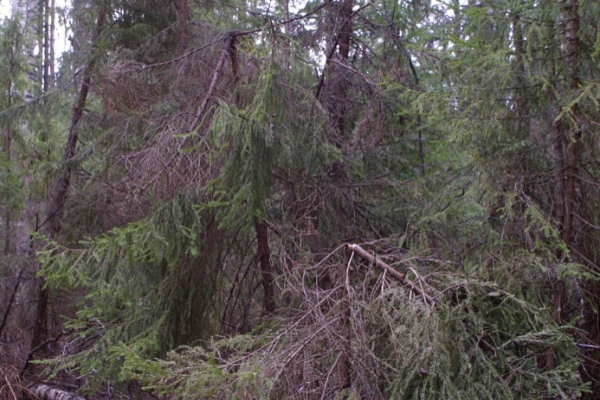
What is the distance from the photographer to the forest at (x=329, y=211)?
354 centimetres

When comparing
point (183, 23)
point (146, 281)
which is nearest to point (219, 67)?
point (146, 281)

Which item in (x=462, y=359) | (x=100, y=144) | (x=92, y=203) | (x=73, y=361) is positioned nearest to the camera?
(x=462, y=359)

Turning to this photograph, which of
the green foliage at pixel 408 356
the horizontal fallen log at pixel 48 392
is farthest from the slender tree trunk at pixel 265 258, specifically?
the horizontal fallen log at pixel 48 392

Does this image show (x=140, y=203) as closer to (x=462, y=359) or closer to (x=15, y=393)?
(x=462, y=359)

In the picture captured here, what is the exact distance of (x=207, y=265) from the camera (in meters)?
5.91

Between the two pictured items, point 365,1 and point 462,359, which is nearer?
point 462,359

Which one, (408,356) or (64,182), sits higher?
(64,182)

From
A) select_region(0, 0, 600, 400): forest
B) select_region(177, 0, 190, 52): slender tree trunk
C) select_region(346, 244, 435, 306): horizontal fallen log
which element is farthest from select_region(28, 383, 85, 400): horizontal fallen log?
select_region(346, 244, 435, 306): horizontal fallen log

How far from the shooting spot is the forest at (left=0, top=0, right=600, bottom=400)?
3.54 metres

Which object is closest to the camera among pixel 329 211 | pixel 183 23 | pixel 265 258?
pixel 265 258

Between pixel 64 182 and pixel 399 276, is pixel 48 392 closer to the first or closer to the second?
pixel 64 182

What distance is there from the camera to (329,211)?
623 centimetres

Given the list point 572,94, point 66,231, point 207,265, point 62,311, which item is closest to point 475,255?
point 572,94

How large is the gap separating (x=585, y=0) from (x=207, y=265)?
4.12m
